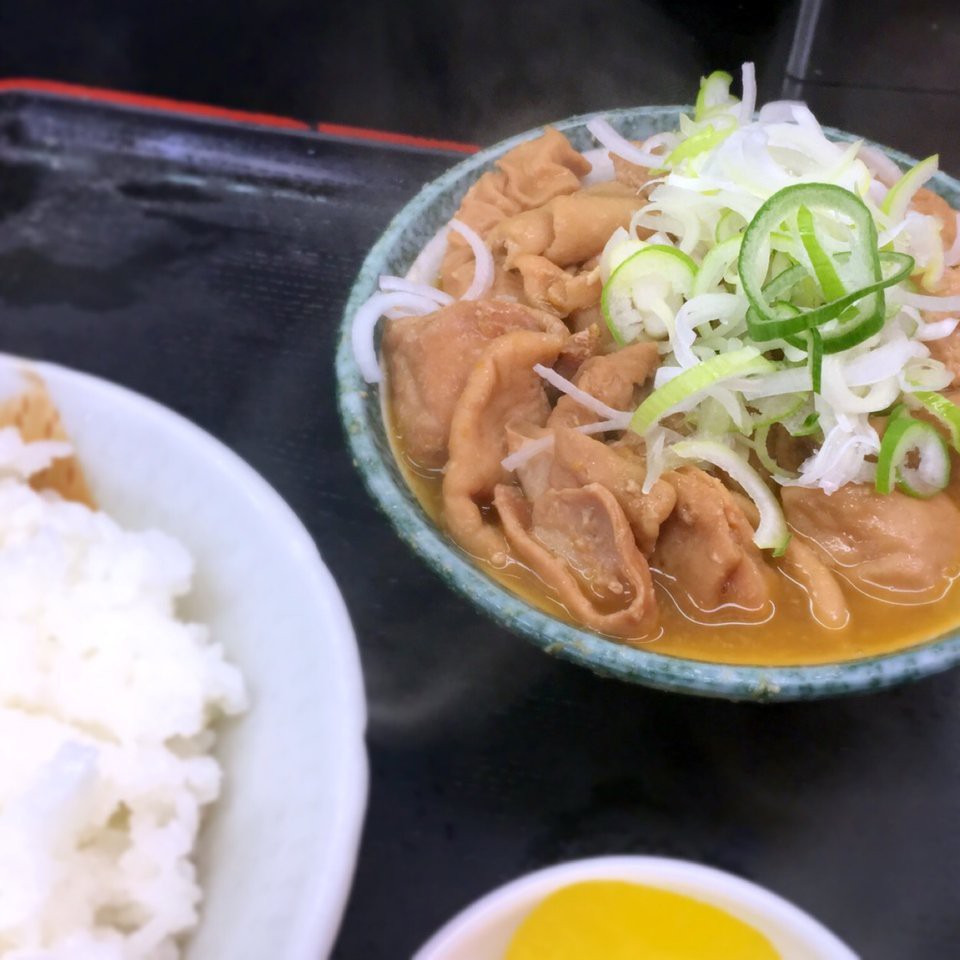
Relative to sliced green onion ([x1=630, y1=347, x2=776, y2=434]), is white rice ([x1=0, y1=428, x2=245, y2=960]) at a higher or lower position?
lower

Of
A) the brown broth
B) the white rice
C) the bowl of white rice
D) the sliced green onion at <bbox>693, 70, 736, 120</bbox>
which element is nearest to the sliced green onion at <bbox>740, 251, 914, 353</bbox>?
the brown broth

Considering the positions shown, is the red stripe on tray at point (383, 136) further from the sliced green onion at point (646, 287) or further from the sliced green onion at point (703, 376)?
the sliced green onion at point (703, 376)

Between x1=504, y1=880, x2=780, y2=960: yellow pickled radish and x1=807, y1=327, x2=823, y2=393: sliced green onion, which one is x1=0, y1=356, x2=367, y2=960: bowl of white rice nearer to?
x1=504, y1=880, x2=780, y2=960: yellow pickled radish

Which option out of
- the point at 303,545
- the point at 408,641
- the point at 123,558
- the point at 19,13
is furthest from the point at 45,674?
the point at 19,13

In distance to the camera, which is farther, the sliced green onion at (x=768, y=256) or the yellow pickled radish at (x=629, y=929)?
the sliced green onion at (x=768, y=256)

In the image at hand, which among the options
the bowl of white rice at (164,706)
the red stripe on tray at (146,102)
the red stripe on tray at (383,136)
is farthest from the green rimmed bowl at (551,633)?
the red stripe on tray at (146,102)

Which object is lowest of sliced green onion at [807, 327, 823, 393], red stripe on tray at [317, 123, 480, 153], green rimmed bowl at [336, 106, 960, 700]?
green rimmed bowl at [336, 106, 960, 700]

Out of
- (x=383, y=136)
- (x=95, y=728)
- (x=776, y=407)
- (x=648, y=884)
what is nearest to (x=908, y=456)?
(x=776, y=407)
